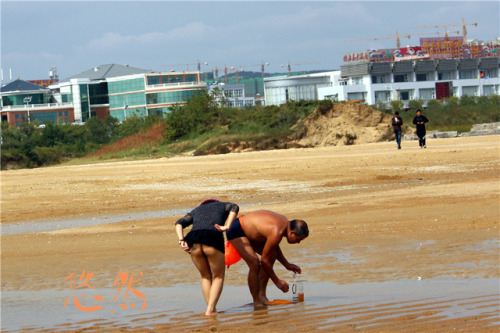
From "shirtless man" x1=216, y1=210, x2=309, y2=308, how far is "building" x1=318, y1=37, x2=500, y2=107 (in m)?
109

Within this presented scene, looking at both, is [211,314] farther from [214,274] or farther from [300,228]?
[300,228]

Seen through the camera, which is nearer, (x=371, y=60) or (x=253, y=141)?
(x=253, y=141)

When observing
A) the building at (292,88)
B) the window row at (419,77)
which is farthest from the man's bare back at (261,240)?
the building at (292,88)

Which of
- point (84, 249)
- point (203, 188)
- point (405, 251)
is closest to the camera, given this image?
point (405, 251)

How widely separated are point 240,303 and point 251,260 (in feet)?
2.40

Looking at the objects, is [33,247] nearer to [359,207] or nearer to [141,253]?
[141,253]

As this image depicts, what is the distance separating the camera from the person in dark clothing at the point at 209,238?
26.9 feet

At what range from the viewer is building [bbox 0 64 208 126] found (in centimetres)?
11312

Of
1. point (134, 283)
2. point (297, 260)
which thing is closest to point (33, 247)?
point (134, 283)

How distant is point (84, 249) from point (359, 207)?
5.96 m

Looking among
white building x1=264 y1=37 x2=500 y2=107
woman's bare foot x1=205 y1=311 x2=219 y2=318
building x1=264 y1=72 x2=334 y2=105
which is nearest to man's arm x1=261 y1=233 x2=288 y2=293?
woman's bare foot x1=205 y1=311 x2=219 y2=318

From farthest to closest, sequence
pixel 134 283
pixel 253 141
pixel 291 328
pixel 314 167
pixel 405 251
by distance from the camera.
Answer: pixel 253 141 < pixel 314 167 < pixel 405 251 < pixel 134 283 < pixel 291 328

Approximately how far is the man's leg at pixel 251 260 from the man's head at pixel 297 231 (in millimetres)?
550

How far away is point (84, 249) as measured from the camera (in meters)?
14.1
